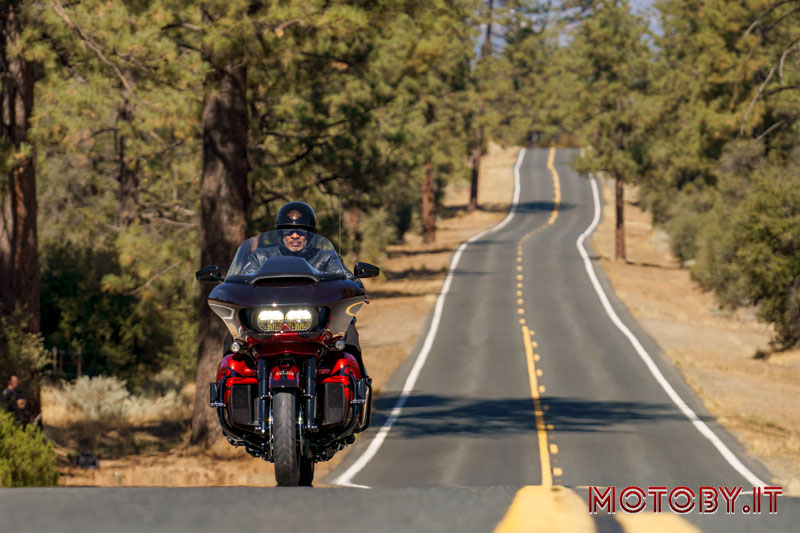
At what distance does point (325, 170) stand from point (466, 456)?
13.2 m

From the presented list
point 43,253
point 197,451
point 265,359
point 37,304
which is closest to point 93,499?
point 265,359

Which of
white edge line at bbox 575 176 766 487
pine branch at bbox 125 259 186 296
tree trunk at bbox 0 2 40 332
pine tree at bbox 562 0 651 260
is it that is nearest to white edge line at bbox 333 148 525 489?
tree trunk at bbox 0 2 40 332

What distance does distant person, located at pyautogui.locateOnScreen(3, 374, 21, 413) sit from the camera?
51.0 feet

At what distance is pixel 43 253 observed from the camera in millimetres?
31234

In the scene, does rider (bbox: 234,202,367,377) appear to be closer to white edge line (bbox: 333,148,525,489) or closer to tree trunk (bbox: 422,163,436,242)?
white edge line (bbox: 333,148,525,489)

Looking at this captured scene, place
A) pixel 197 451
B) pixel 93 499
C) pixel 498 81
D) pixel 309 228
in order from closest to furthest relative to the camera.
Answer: pixel 93 499 < pixel 309 228 < pixel 197 451 < pixel 498 81

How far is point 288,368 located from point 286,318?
1.00 ft

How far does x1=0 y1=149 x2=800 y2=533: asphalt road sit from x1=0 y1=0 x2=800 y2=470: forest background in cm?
511

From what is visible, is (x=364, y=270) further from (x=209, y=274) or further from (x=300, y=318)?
(x=209, y=274)

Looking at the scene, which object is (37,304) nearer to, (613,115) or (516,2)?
(613,115)

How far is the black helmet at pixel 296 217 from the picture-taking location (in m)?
6.90

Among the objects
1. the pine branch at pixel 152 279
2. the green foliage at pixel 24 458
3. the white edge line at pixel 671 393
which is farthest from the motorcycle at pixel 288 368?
the pine branch at pixel 152 279

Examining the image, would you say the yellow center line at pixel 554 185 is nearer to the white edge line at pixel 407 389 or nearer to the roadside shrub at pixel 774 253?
the white edge line at pixel 407 389

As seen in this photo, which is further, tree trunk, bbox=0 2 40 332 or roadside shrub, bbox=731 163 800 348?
roadside shrub, bbox=731 163 800 348
